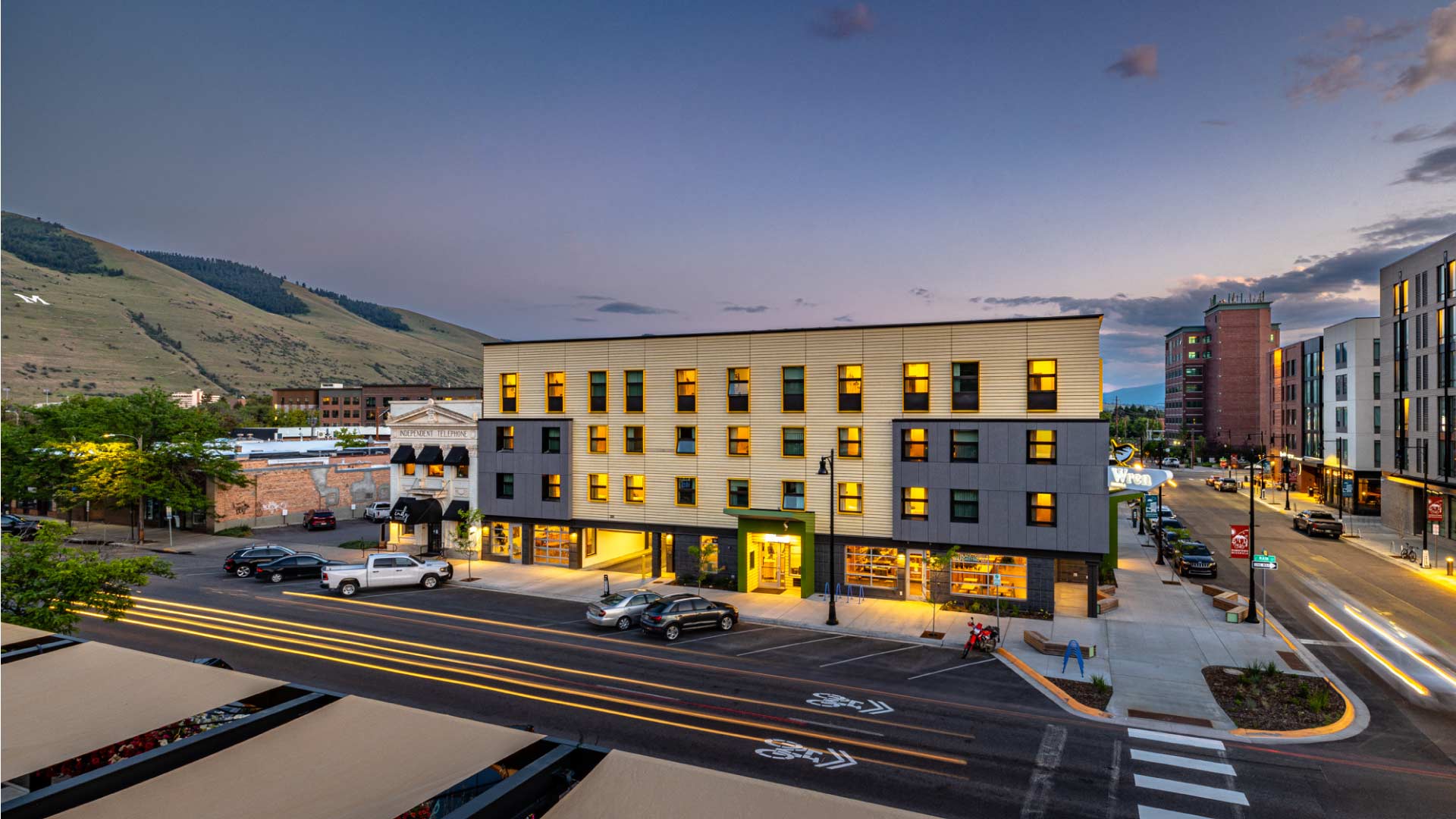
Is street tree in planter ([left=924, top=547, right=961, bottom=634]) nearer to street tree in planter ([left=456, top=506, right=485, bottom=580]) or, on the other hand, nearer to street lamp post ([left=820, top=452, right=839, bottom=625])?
street lamp post ([left=820, top=452, right=839, bottom=625])

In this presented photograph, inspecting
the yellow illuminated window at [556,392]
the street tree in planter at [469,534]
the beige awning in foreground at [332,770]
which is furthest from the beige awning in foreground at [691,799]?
the yellow illuminated window at [556,392]

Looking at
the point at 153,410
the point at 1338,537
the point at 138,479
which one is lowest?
the point at 1338,537

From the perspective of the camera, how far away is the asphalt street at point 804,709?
1555 cm

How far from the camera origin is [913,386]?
34281 mm

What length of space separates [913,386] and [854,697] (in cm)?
1737

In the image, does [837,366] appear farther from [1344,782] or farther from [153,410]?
[153,410]

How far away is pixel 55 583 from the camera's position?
59.4 feet

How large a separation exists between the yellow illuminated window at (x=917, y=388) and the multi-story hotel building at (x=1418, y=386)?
38.3 m

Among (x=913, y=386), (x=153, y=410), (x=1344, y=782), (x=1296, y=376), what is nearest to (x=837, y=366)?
(x=913, y=386)

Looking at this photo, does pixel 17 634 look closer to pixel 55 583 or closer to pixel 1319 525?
pixel 55 583

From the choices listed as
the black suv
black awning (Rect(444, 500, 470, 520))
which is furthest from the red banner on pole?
black awning (Rect(444, 500, 470, 520))

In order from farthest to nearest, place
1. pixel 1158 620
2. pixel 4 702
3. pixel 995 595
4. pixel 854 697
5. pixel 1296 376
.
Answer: pixel 1296 376, pixel 995 595, pixel 1158 620, pixel 854 697, pixel 4 702

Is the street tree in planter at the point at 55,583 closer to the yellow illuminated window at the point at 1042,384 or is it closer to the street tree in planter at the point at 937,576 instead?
the street tree in planter at the point at 937,576

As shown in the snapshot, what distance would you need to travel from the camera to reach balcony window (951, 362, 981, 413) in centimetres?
3312
